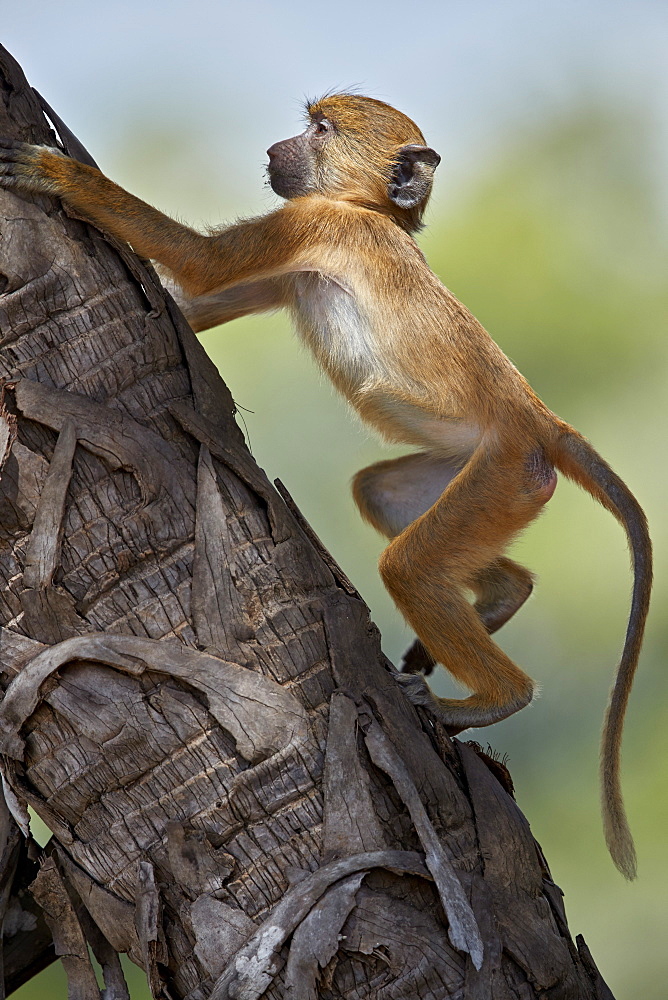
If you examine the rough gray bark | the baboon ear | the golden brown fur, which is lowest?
the rough gray bark

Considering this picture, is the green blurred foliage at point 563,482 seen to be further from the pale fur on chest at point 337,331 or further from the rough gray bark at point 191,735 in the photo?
the rough gray bark at point 191,735

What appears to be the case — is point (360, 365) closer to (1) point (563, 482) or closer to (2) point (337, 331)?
(2) point (337, 331)

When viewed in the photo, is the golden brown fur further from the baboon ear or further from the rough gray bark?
the rough gray bark

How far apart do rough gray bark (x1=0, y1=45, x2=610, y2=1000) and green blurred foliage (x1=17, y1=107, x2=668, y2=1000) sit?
91.9 inches

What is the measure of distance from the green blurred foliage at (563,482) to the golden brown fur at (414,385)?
125 centimetres

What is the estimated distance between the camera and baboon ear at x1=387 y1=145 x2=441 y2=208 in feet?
10.1

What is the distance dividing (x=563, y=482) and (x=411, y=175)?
6.94 feet

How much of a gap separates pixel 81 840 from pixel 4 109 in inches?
59.1

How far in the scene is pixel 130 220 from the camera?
2137 millimetres

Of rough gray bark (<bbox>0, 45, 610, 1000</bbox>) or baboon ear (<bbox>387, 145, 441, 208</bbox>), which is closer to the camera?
rough gray bark (<bbox>0, 45, 610, 1000</bbox>)

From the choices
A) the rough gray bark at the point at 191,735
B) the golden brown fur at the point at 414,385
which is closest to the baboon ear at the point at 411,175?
the golden brown fur at the point at 414,385

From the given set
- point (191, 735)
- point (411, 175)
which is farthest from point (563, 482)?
point (191, 735)

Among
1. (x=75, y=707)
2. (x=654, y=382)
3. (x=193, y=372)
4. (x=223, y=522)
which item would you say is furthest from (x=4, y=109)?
(x=654, y=382)

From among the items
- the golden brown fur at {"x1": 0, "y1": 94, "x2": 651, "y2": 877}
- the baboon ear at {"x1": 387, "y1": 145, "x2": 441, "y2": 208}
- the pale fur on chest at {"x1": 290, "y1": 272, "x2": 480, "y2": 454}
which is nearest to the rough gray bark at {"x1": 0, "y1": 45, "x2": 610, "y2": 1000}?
the golden brown fur at {"x1": 0, "y1": 94, "x2": 651, "y2": 877}
